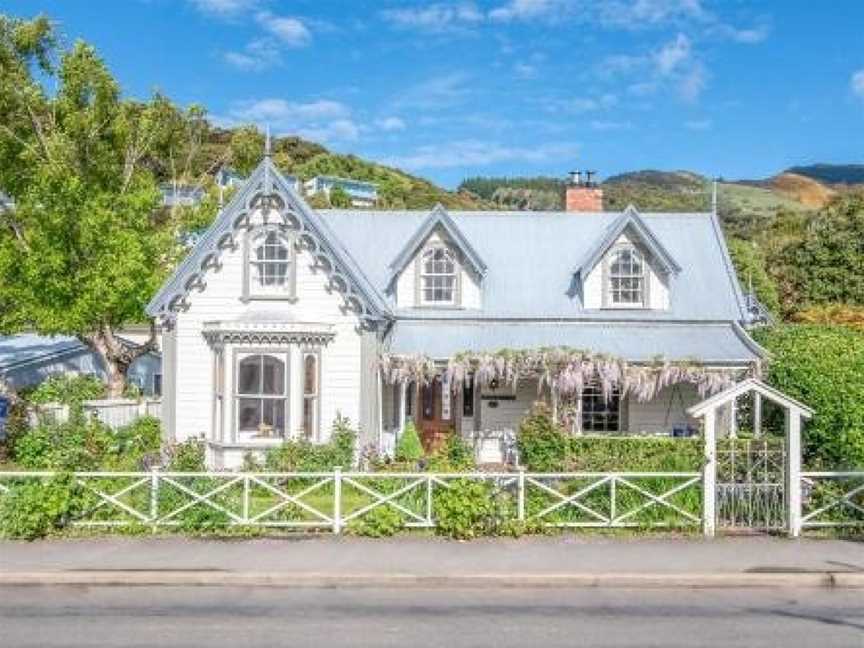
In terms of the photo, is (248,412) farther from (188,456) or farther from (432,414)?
(432,414)

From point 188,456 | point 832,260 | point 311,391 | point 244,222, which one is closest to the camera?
point 188,456

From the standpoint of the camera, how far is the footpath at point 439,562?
1343 cm

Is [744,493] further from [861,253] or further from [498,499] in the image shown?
[861,253]

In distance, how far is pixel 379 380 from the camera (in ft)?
76.3

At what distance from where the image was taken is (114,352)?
2925 cm

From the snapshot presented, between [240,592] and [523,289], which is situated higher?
[523,289]

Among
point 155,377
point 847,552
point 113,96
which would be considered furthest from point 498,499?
point 155,377

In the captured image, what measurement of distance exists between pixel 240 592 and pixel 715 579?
6.82 meters

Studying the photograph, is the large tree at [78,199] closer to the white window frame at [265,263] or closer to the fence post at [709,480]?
the white window frame at [265,263]

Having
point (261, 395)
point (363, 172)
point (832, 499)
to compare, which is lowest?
point (832, 499)

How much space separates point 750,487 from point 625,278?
1073 cm

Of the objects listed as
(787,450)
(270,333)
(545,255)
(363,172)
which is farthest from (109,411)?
(363,172)

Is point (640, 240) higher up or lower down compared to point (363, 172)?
lower down

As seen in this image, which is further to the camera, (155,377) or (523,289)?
(155,377)
